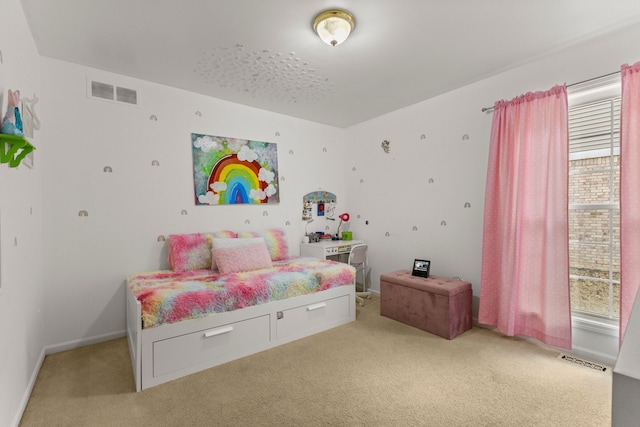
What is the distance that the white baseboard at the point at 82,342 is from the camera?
2494mm

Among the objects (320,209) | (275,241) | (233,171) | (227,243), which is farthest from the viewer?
(320,209)

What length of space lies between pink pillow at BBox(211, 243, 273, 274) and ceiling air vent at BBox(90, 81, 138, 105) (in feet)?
5.18

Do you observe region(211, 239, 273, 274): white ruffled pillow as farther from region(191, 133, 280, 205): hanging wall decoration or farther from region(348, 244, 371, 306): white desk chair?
region(348, 244, 371, 306): white desk chair

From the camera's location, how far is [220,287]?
2373 mm

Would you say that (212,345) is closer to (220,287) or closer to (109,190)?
(220,287)

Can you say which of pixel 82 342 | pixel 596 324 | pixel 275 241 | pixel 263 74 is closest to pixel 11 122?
pixel 263 74

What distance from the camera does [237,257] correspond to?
116 inches

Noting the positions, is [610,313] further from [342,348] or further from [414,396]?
[342,348]

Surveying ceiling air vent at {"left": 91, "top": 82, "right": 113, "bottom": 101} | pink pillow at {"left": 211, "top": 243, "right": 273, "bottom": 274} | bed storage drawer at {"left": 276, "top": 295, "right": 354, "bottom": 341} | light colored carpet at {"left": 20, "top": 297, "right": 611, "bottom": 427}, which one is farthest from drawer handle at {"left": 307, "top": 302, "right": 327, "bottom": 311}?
ceiling air vent at {"left": 91, "top": 82, "right": 113, "bottom": 101}

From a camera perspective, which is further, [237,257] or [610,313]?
[237,257]

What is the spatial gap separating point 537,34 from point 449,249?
6.49 ft

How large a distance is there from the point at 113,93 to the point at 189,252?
158 centimetres

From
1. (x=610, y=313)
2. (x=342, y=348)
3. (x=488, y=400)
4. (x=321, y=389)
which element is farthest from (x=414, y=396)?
(x=610, y=313)

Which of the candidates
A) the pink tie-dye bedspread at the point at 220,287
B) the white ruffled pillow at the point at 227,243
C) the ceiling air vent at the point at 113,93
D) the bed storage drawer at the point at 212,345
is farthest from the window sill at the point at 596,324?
the ceiling air vent at the point at 113,93
